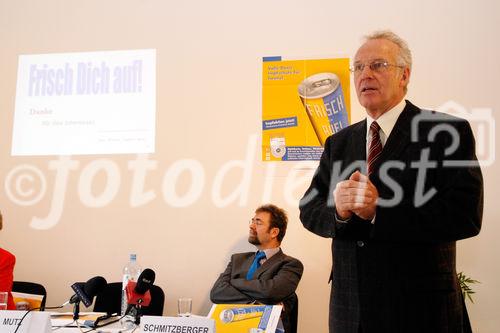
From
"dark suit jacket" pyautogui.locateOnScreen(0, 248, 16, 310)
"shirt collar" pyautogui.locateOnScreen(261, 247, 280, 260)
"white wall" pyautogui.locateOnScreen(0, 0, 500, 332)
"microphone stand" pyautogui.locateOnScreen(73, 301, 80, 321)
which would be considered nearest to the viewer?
"microphone stand" pyautogui.locateOnScreen(73, 301, 80, 321)

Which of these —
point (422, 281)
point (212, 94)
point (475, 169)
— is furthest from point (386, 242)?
point (212, 94)

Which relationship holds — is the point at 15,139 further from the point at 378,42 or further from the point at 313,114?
the point at 378,42

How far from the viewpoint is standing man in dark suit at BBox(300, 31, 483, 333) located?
135 centimetres

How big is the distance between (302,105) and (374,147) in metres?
2.28

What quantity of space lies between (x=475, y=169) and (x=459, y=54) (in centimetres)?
261

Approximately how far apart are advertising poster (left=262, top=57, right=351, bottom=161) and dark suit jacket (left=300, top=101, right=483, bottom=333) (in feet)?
7.20

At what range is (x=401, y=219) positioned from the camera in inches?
52.5

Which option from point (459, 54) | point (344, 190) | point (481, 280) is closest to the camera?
point (344, 190)

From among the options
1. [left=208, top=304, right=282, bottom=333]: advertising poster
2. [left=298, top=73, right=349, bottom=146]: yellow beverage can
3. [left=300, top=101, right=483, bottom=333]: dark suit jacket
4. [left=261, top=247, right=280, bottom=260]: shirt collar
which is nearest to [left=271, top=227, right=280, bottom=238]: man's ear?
[left=261, top=247, right=280, bottom=260]: shirt collar

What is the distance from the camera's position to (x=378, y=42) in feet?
5.51

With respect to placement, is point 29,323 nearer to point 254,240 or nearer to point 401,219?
point 401,219

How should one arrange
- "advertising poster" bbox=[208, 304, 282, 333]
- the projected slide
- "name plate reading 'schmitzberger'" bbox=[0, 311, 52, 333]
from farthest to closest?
the projected slide < "advertising poster" bbox=[208, 304, 282, 333] < "name plate reading 'schmitzberger'" bbox=[0, 311, 52, 333]

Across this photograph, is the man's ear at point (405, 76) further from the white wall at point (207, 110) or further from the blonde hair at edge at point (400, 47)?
the white wall at point (207, 110)

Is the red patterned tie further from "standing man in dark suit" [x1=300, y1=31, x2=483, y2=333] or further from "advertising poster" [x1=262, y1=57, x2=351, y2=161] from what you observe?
"advertising poster" [x1=262, y1=57, x2=351, y2=161]
